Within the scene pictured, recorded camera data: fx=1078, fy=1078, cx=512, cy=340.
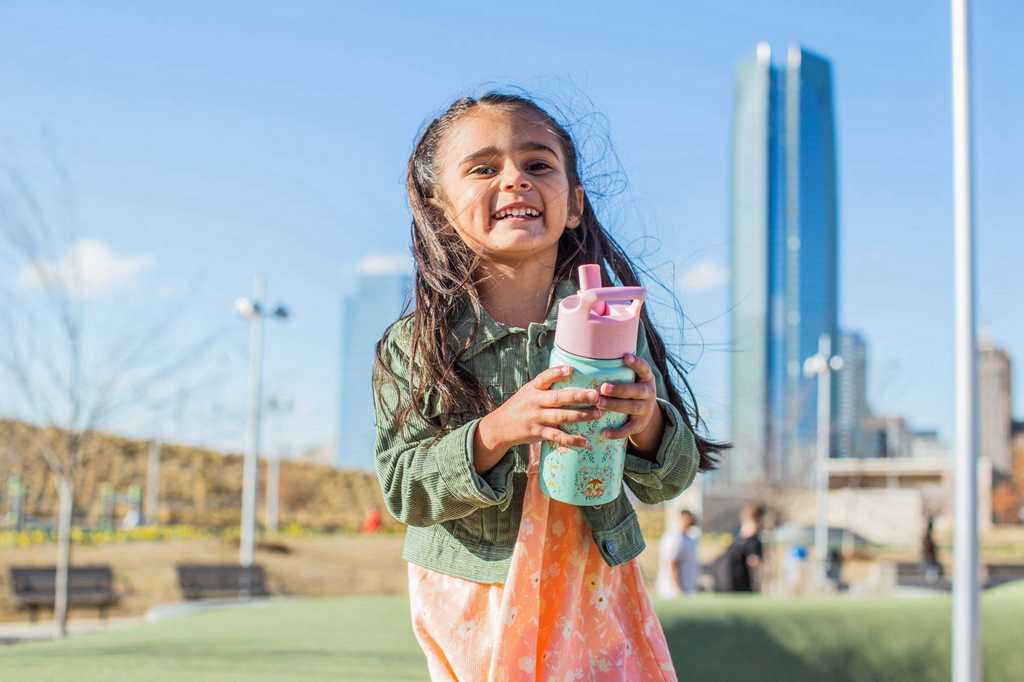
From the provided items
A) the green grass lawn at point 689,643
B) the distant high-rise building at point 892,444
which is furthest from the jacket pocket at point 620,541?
the distant high-rise building at point 892,444

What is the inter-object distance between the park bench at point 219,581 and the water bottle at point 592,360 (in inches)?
561

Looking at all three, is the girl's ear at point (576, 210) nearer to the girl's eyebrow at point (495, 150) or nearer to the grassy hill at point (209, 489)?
the girl's eyebrow at point (495, 150)

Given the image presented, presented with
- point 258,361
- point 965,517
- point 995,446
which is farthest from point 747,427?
point 995,446

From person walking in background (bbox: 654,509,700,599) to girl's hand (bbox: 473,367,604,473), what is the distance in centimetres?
926

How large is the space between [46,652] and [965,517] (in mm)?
4922

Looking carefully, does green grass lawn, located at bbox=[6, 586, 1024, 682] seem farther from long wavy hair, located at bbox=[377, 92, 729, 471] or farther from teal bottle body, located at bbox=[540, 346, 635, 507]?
teal bottle body, located at bbox=[540, 346, 635, 507]

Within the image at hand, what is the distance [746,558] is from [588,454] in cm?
1013

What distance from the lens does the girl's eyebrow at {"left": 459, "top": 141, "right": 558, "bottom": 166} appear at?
191 centimetres

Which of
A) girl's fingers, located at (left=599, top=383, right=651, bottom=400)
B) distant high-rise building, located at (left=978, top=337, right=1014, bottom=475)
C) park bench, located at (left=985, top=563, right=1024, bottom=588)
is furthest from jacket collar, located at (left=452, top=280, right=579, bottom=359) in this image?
distant high-rise building, located at (left=978, top=337, right=1014, bottom=475)

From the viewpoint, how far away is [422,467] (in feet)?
5.72

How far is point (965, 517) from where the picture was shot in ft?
19.9

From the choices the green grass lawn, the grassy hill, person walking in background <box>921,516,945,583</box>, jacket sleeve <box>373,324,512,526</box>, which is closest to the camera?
jacket sleeve <box>373,324,512,526</box>

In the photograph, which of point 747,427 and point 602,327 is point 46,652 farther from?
point 747,427

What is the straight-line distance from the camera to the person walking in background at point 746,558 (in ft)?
36.9
